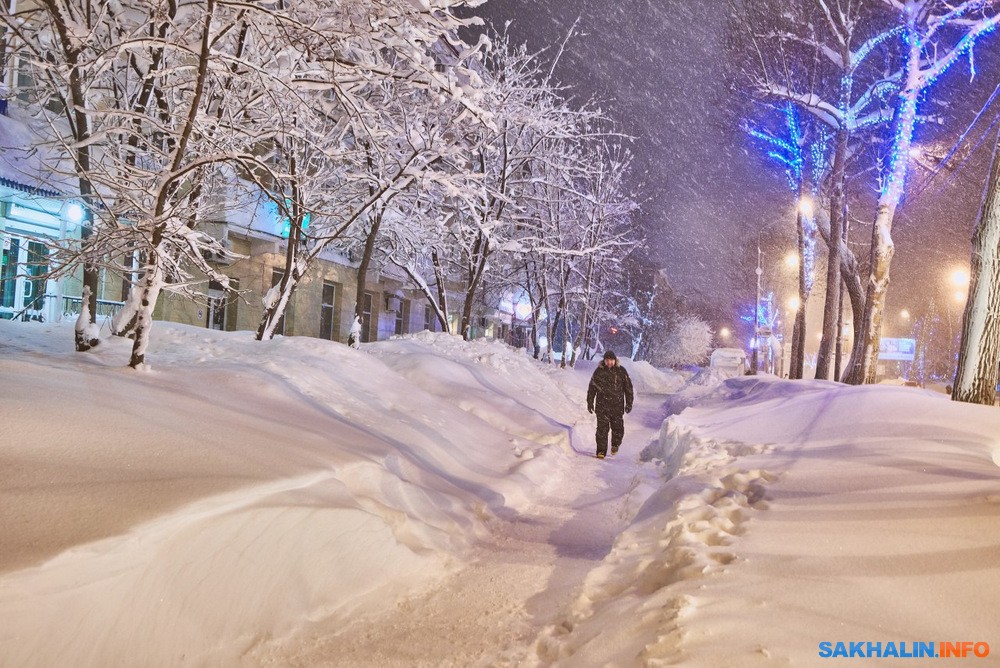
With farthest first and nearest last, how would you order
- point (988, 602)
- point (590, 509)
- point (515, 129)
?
point (515, 129) < point (590, 509) < point (988, 602)

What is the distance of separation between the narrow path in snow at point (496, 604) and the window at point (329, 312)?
20.1 m

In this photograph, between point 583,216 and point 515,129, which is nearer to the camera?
point 515,129

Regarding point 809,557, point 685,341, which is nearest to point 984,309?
point 809,557

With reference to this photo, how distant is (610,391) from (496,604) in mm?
7396

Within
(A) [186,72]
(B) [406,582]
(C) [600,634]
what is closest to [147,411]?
(B) [406,582]

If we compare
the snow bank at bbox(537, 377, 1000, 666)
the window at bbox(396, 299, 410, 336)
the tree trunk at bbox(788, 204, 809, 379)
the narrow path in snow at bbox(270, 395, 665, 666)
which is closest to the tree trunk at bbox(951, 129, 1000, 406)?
the snow bank at bbox(537, 377, 1000, 666)

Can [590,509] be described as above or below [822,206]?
below

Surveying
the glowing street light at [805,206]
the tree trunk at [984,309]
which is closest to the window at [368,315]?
the glowing street light at [805,206]

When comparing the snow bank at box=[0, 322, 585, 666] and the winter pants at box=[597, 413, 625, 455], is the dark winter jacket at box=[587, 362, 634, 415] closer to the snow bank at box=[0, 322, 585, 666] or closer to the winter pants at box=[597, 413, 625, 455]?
the winter pants at box=[597, 413, 625, 455]

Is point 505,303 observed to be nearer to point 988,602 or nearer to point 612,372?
point 612,372

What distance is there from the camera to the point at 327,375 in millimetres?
8305

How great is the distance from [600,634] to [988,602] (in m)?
1.75

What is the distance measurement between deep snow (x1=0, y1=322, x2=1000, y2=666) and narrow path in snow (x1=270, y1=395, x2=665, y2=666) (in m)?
0.02

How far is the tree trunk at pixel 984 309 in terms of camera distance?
7664 mm
